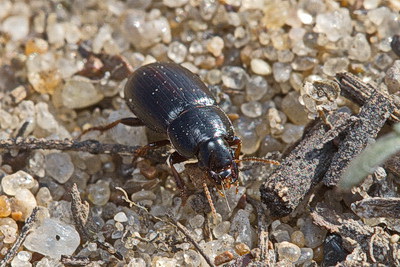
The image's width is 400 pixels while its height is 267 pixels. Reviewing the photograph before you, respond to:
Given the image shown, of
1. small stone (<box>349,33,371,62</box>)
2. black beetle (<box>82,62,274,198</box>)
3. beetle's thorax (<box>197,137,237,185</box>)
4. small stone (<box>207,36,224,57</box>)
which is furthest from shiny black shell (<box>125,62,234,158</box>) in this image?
small stone (<box>349,33,371,62</box>)

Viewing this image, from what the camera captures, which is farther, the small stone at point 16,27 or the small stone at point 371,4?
the small stone at point 16,27

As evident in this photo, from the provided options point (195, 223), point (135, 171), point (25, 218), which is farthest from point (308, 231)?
point (25, 218)

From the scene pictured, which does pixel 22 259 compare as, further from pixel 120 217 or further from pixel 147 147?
pixel 147 147

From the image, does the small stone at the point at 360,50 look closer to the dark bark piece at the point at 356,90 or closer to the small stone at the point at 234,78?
the dark bark piece at the point at 356,90

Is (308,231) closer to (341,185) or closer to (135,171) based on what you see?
(341,185)

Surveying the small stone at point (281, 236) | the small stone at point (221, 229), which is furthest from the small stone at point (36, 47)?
the small stone at point (281, 236)

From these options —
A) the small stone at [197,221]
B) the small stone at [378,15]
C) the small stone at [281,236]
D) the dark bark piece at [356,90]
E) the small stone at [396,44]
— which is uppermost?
the small stone at [378,15]
